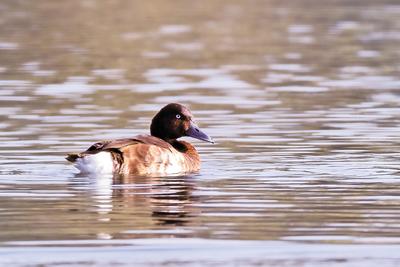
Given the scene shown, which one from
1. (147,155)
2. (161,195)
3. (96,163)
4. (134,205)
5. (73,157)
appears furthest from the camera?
(147,155)

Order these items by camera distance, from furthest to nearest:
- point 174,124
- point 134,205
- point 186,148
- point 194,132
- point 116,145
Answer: point 194,132 < point 174,124 < point 186,148 < point 116,145 < point 134,205

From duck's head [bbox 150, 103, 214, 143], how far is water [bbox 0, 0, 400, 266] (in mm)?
377

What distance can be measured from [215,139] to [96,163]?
310 cm

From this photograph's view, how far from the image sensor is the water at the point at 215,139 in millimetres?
9906

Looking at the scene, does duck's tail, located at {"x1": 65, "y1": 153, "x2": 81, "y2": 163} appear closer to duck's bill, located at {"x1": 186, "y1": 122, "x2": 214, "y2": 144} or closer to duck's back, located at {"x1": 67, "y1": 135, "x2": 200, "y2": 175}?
duck's back, located at {"x1": 67, "y1": 135, "x2": 200, "y2": 175}

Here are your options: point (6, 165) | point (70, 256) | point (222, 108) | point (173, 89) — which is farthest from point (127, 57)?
point (70, 256)

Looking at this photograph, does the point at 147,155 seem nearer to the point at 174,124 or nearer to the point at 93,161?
the point at 93,161

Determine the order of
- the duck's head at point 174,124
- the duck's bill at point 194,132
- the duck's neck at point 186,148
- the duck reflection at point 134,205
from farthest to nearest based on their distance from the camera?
the duck's bill at point 194,132 → the duck's head at point 174,124 → the duck's neck at point 186,148 → the duck reflection at point 134,205

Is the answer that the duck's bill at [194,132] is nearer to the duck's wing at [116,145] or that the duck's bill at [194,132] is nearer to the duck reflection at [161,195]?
the duck's wing at [116,145]

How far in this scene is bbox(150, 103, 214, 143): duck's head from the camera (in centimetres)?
1484

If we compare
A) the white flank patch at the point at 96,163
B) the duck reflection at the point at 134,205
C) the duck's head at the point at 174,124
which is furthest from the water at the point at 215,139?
the duck's head at the point at 174,124

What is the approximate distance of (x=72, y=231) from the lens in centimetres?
1041

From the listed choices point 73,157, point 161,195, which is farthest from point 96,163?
point 161,195

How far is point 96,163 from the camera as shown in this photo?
13477mm
